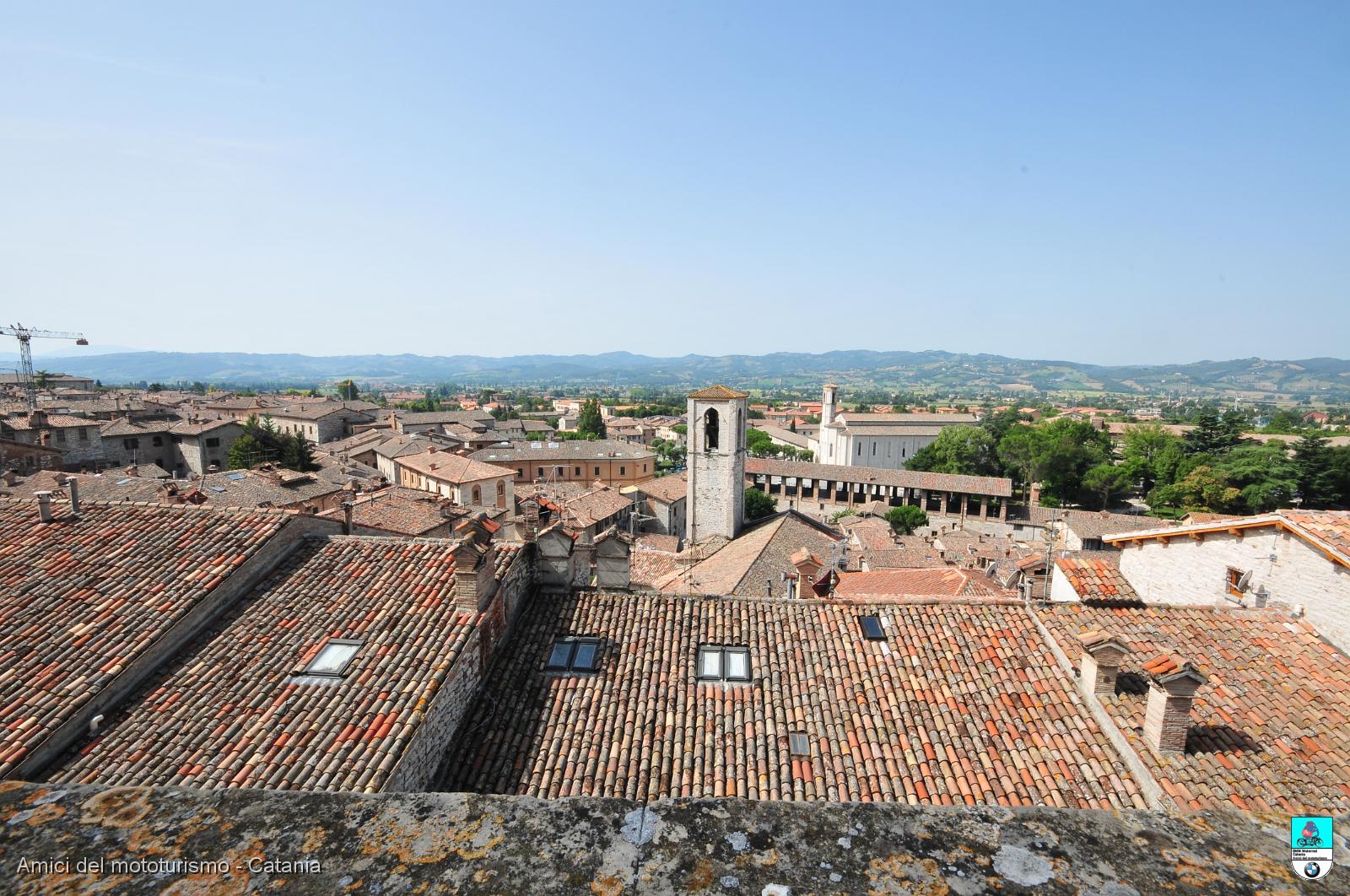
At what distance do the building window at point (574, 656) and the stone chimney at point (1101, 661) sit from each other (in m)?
7.39

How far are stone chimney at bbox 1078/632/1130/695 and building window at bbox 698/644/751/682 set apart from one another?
4956 mm

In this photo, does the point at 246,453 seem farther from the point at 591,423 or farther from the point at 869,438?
the point at 869,438

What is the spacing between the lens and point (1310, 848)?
205 centimetres

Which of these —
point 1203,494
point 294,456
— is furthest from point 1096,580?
point 294,456

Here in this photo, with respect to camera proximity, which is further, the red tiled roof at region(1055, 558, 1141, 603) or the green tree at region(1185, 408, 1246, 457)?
the green tree at region(1185, 408, 1246, 457)

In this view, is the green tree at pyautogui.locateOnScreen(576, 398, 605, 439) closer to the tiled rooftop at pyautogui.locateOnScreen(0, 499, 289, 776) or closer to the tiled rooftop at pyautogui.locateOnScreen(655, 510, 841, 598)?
the tiled rooftop at pyautogui.locateOnScreen(655, 510, 841, 598)

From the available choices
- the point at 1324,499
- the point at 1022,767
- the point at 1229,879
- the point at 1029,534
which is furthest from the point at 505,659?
the point at 1324,499

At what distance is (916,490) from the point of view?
66.8 m

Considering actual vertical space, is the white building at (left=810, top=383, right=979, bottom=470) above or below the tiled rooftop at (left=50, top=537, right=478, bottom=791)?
below

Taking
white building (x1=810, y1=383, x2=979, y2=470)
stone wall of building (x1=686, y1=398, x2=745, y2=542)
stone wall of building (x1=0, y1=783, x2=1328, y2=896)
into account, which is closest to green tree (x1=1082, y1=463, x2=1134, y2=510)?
white building (x1=810, y1=383, x2=979, y2=470)

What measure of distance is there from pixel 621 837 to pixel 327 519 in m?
13.4

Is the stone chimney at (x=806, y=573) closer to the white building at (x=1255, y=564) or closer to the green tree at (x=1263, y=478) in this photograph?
the white building at (x=1255, y=564)

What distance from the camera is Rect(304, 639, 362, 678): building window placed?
8.85m

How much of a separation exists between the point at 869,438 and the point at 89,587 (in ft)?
303
